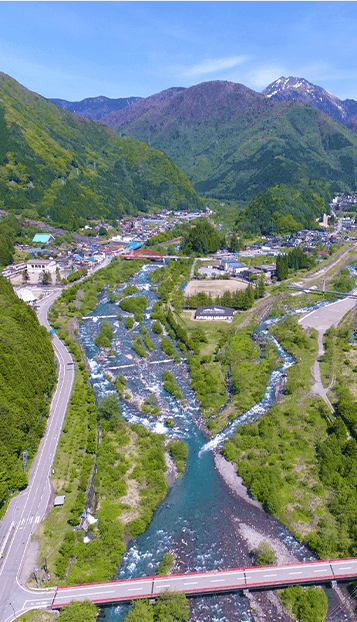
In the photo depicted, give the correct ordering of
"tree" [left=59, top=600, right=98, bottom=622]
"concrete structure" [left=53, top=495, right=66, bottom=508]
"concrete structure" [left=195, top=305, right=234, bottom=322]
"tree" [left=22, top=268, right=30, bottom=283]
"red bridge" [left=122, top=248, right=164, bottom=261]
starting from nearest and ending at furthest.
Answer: "tree" [left=59, top=600, right=98, bottom=622] < "concrete structure" [left=53, top=495, right=66, bottom=508] < "concrete structure" [left=195, top=305, right=234, bottom=322] < "tree" [left=22, top=268, right=30, bottom=283] < "red bridge" [left=122, top=248, right=164, bottom=261]

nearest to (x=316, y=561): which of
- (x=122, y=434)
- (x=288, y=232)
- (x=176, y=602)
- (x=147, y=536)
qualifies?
(x=176, y=602)

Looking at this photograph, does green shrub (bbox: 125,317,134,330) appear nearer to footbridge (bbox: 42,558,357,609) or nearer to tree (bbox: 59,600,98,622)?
footbridge (bbox: 42,558,357,609)

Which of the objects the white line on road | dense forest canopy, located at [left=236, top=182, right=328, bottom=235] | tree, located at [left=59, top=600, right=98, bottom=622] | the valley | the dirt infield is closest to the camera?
tree, located at [left=59, top=600, right=98, bottom=622]

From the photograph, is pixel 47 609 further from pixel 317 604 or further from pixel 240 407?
pixel 240 407

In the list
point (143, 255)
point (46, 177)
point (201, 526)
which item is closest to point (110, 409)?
point (201, 526)

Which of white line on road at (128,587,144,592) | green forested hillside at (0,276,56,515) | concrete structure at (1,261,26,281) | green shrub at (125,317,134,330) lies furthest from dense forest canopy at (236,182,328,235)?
white line on road at (128,587,144,592)

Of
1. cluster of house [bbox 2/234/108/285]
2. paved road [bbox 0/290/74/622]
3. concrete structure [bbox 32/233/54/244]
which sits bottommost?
paved road [bbox 0/290/74/622]

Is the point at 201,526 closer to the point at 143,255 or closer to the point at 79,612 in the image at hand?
the point at 79,612
